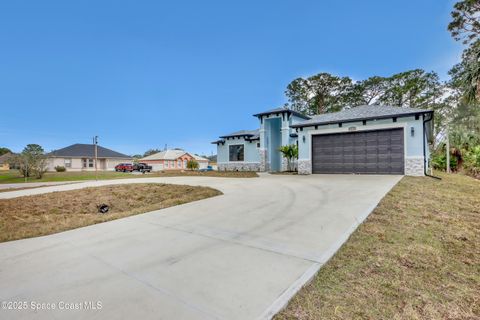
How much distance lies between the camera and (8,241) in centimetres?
441

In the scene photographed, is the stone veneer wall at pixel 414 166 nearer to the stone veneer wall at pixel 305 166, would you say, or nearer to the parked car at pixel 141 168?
the stone veneer wall at pixel 305 166

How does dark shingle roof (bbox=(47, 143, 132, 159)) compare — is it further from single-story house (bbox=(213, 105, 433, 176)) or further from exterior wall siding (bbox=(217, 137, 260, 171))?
single-story house (bbox=(213, 105, 433, 176))

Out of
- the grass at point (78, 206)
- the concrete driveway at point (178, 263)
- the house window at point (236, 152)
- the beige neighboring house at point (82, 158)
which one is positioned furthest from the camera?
the beige neighboring house at point (82, 158)

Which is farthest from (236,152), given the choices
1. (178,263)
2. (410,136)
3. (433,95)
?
(433,95)

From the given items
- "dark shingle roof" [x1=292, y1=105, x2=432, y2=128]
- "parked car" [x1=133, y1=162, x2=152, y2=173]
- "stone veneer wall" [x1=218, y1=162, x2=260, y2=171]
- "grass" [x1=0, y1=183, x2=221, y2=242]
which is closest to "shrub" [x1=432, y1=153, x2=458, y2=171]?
"dark shingle roof" [x1=292, y1=105, x2=432, y2=128]

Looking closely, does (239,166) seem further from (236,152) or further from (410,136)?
(410,136)

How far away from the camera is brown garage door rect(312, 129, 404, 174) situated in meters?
12.5

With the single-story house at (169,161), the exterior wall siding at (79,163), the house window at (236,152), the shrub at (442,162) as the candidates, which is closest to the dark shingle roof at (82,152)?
the exterior wall siding at (79,163)

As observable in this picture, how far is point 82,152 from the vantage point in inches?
1502

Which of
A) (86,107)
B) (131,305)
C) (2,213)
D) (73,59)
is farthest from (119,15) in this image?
(86,107)

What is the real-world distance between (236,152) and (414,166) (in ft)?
52.6

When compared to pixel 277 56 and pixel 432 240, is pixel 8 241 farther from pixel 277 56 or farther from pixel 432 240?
pixel 277 56

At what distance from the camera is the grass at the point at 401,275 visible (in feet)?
6.74

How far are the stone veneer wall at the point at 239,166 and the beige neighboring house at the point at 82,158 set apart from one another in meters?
25.2
